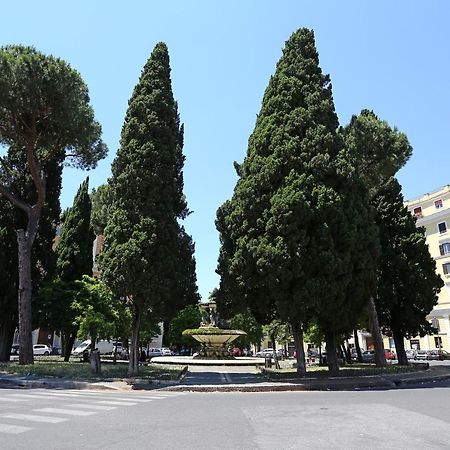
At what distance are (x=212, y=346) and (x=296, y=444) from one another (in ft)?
90.5

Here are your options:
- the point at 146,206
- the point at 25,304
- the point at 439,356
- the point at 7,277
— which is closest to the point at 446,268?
the point at 439,356

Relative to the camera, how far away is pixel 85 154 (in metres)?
27.3

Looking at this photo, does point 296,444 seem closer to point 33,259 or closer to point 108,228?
point 108,228

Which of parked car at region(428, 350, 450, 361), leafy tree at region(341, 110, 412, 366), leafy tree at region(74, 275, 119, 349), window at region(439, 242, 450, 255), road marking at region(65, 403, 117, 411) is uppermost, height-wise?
leafy tree at region(341, 110, 412, 366)

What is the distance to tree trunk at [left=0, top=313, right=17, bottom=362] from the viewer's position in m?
28.6

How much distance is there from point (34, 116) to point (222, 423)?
68.0ft

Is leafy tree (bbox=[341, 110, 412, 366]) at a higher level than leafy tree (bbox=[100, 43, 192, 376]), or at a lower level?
higher

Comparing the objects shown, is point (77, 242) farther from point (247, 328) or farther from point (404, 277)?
point (247, 328)

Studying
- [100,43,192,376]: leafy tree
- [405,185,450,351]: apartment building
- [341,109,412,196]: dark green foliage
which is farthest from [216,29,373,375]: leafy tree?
[405,185,450,351]: apartment building

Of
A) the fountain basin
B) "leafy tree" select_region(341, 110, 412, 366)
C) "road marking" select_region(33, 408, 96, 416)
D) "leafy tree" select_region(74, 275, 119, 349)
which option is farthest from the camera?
the fountain basin

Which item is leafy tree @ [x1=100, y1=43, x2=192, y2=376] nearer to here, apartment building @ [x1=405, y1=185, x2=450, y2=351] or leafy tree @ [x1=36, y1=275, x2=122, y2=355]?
leafy tree @ [x1=36, y1=275, x2=122, y2=355]

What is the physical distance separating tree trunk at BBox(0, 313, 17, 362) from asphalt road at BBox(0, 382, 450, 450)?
760 inches

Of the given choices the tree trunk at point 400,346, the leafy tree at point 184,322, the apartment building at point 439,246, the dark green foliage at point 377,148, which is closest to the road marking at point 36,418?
the dark green foliage at point 377,148

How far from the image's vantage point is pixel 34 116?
2344 cm
